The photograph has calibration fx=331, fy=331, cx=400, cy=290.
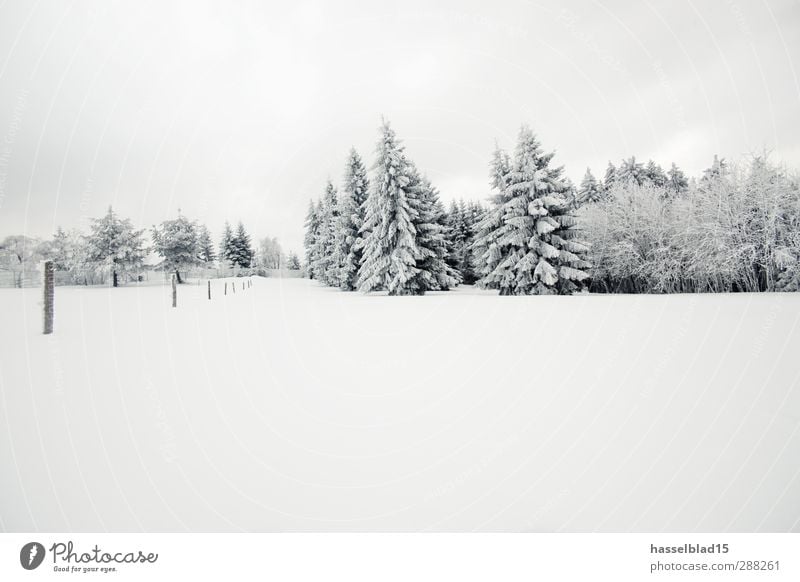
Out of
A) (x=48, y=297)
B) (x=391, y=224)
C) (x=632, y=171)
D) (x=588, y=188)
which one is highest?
(x=632, y=171)

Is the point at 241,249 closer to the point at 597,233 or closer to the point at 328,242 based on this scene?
the point at 328,242

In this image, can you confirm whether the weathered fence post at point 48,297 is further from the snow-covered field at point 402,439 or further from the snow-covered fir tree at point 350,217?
the snow-covered fir tree at point 350,217

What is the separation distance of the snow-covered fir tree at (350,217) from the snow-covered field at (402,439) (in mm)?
23490

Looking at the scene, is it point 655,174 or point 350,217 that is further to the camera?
point 655,174

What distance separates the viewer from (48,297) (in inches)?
195

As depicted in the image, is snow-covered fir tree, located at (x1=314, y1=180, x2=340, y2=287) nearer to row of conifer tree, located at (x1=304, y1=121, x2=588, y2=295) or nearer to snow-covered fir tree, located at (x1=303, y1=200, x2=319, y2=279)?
snow-covered fir tree, located at (x1=303, y1=200, x2=319, y2=279)

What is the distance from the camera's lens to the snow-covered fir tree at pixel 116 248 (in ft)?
63.8

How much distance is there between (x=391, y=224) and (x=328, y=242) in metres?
15.3

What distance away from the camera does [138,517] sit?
2004mm

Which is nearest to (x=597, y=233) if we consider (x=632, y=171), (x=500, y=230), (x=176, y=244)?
(x=500, y=230)

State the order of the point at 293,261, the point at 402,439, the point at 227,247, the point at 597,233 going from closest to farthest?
the point at 402,439, the point at 597,233, the point at 227,247, the point at 293,261

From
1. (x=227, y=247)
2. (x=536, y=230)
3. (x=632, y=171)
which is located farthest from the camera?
(x=227, y=247)

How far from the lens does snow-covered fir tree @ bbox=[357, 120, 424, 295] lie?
2141 cm

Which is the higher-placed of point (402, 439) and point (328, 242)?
point (328, 242)
